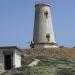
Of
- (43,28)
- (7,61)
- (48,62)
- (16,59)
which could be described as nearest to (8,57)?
(7,61)

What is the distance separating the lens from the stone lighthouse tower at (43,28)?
2106 inches

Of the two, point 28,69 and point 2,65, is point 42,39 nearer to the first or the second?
point 2,65

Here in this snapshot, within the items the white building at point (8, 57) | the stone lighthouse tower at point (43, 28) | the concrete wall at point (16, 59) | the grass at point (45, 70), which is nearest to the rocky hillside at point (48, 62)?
the grass at point (45, 70)

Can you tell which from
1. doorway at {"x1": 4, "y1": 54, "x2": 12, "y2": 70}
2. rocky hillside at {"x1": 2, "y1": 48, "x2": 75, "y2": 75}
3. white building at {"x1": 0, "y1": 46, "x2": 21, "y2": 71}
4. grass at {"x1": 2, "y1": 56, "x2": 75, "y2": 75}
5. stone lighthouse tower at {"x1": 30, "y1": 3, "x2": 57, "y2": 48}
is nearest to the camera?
grass at {"x1": 2, "y1": 56, "x2": 75, "y2": 75}

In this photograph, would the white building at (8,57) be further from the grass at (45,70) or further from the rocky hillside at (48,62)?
the grass at (45,70)

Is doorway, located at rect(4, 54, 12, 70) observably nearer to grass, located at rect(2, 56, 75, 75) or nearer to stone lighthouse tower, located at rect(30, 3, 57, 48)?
grass, located at rect(2, 56, 75, 75)

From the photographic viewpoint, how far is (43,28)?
177ft

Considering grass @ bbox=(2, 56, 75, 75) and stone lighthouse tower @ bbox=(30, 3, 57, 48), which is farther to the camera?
stone lighthouse tower @ bbox=(30, 3, 57, 48)

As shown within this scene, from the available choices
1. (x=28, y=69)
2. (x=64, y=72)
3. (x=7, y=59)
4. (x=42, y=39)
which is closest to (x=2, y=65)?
(x=7, y=59)

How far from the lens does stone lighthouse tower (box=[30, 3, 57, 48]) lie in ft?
176

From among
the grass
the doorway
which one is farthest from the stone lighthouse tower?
the doorway

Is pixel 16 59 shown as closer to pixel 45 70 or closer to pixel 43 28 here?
pixel 45 70

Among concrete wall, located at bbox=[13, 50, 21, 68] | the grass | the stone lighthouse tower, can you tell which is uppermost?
the stone lighthouse tower

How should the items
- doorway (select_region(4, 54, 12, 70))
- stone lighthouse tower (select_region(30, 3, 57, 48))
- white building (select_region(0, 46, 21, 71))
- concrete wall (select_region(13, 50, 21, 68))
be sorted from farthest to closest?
stone lighthouse tower (select_region(30, 3, 57, 48)) → doorway (select_region(4, 54, 12, 70)) → concrete wall (select_region(13, 50, 21, 68)) → white building (select_region(0, 46, 21, 71))
